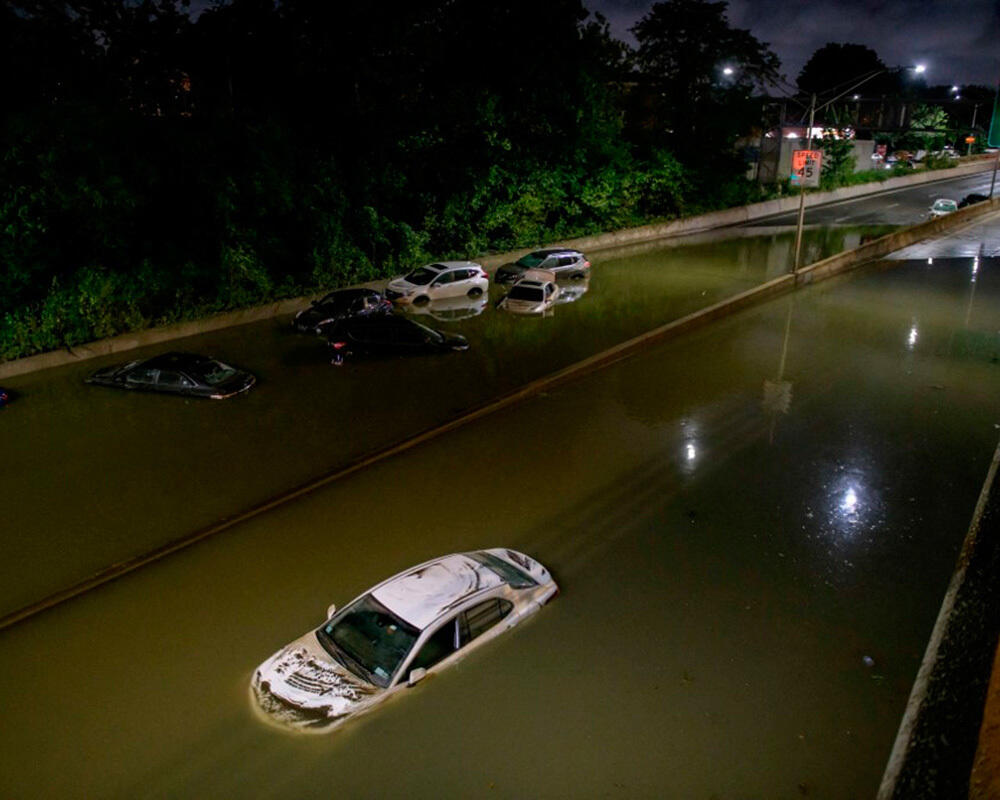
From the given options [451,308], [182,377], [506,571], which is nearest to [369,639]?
[506,571]

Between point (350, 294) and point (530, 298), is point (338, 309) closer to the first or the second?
point (350, 294)

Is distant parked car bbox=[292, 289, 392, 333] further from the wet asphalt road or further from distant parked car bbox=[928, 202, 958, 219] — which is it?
distant parked car bbox=[928, 202, 958, 219]

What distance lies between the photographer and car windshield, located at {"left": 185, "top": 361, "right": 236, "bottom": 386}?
15.6m

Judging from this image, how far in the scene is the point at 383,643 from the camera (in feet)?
24.1

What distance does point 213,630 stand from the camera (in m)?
8.50

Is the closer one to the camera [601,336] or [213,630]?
[213,630]

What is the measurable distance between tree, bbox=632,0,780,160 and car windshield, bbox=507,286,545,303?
83.9 ft

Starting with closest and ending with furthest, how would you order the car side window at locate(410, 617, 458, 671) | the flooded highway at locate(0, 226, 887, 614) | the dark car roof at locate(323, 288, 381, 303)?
the car side window at locate(410, 617, 458, 671) < the flooded highway at locate(0, 226, 887, 614) < the dark car roof at locate(323, 288, 381, 303)

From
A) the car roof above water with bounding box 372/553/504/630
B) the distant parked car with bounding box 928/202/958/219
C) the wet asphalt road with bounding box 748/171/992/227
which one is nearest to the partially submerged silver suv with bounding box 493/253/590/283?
the car roof above water with bounding box 372/553/504/630

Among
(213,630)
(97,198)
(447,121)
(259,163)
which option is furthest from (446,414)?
(447,121)

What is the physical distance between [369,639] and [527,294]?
55.9ft

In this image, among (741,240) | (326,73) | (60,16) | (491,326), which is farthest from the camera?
(741,240)

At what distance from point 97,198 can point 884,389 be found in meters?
21.5

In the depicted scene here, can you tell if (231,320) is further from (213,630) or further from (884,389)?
(884,389)
